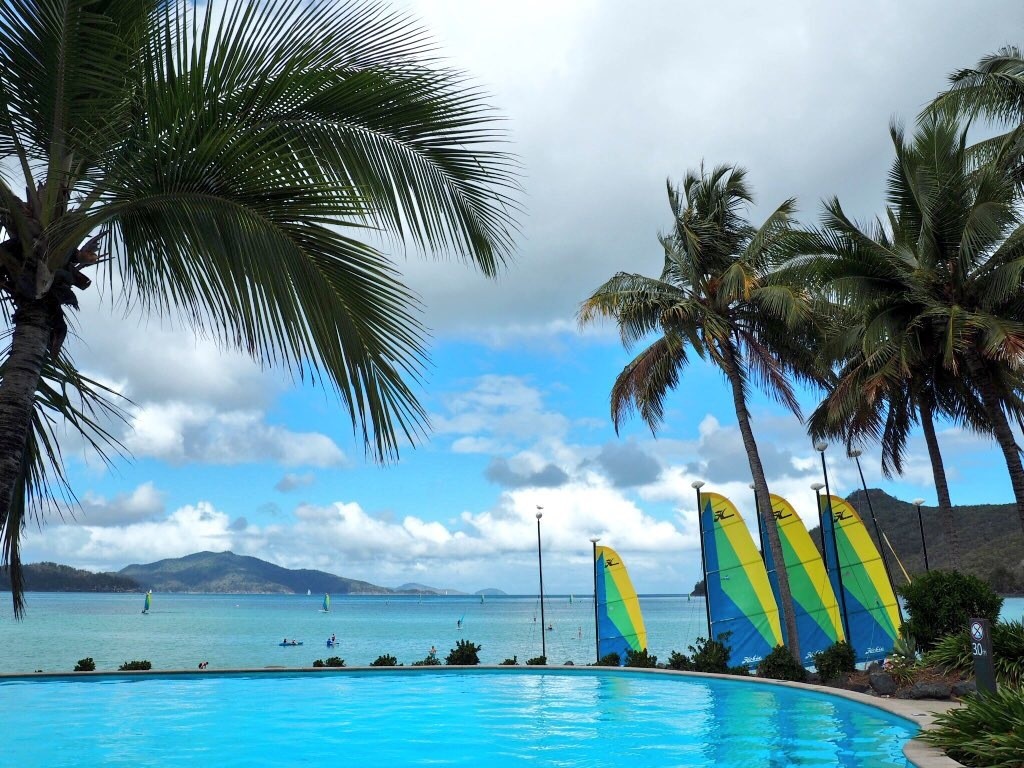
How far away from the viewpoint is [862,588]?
23.2 m

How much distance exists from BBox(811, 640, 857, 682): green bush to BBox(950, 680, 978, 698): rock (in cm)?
449

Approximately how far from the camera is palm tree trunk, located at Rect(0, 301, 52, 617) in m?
3.76

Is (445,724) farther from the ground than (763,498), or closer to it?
closer to it

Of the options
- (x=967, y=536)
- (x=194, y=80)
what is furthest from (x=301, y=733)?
(x=967, y=536)

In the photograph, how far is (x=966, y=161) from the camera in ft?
61.8

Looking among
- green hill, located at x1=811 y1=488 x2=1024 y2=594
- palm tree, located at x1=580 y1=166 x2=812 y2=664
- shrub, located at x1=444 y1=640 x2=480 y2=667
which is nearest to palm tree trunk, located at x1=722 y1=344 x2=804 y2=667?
palm tree, located at x1=580 y1=166 x2=812 y2=664

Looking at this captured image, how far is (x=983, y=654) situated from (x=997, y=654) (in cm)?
327

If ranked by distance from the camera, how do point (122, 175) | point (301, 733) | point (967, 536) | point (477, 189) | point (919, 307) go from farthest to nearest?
point (967, 536) < point (919, 307) < point (301, 733) < point (477, 189) < point (122, 175)

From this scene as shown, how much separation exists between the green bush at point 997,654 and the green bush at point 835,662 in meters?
3.03

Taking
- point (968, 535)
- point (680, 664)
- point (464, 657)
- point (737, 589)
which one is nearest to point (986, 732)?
point (680, 664)

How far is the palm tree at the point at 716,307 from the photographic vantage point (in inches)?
829

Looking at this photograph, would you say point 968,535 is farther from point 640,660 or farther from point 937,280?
point 937,280

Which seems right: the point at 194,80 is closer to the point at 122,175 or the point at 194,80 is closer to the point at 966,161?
the point at 122,175

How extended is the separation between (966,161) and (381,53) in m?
18.7
